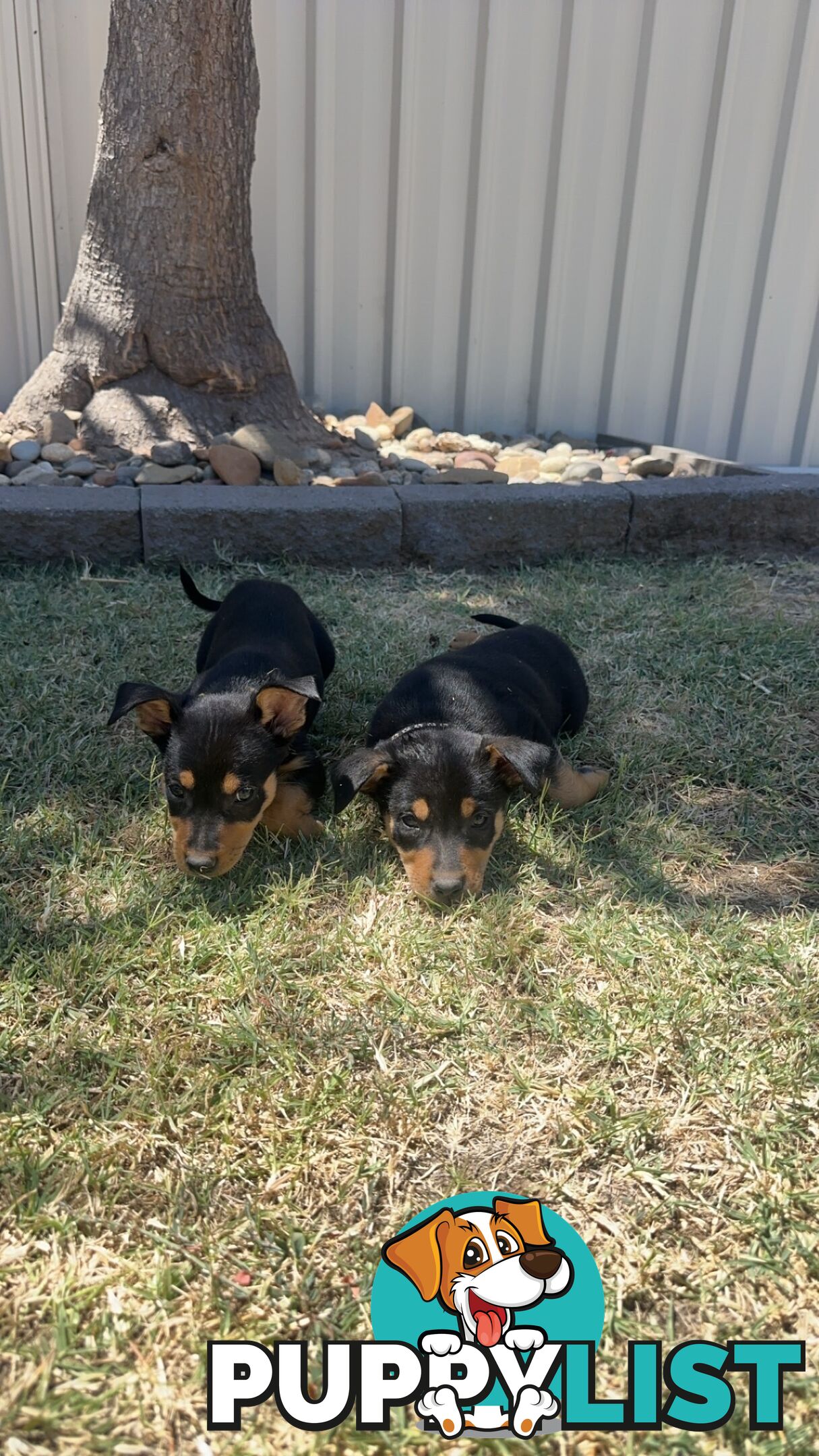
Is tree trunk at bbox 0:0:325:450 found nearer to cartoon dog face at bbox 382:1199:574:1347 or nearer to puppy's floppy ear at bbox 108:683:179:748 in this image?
puppy's floppy ear at bbox 108:683:179:748

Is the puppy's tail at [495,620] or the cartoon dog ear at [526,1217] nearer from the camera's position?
the cartoon dog ear at [526,1217]

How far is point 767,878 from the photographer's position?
3.28 m

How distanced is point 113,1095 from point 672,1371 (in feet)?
4.16

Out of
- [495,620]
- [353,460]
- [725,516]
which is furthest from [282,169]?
[495,620]

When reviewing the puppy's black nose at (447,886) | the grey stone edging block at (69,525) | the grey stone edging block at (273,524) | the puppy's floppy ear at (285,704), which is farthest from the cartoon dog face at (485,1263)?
the grey stone edging block at (69,525)

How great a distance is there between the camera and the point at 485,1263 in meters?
2.03

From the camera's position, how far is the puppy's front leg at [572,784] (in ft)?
11.2

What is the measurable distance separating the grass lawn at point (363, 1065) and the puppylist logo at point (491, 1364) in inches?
1.2

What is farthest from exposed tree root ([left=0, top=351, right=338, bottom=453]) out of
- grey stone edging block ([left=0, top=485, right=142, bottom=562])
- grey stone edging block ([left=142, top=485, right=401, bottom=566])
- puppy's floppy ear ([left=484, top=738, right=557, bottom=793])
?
puppy's floppy ear ([left=484, top=738, right=557, bottom=793])

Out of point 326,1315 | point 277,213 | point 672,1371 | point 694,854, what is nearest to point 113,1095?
point 326,1315

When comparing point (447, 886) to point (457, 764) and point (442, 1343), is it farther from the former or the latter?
point (442, 1343)

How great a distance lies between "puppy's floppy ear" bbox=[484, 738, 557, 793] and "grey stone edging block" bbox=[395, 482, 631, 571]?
2.63 meters

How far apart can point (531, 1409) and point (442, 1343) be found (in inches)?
7.4

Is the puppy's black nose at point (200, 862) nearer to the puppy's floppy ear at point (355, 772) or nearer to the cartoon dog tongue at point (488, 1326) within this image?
the puppy's floppy ear at point (355, 772)
